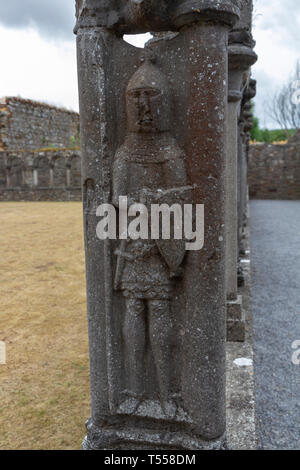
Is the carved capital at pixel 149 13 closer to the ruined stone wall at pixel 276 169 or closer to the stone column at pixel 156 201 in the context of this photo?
the stone column at pixel 156 201

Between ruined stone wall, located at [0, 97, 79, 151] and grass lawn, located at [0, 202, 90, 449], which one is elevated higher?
ruined stone wall, located at [0, 97, 79, 151]

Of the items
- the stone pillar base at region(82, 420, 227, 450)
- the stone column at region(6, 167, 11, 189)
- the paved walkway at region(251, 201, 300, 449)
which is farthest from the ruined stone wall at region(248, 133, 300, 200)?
the stone pillar base at region(82, 420, 227, 450)

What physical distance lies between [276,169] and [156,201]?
1833 centimetres

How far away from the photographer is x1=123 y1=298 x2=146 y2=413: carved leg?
211 centimetres

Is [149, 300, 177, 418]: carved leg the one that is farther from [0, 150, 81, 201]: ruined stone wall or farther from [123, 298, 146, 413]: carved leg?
[0, 150, 81, 201]: ruined stone wall

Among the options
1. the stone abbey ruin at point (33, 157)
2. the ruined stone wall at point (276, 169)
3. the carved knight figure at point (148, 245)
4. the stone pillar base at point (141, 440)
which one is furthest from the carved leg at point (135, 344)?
the ruined stone wall at point (276, 169)

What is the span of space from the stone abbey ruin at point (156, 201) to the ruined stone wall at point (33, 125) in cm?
2053

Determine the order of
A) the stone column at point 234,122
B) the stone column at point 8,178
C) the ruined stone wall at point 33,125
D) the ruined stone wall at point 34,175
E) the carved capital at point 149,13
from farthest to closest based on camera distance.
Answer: the ruined stone wall at point 33,125 → the stone column at point 8,178 → the ruined stone wall at point 34,175 → the stone column at point 234,122 → the carved capital at point 149,13

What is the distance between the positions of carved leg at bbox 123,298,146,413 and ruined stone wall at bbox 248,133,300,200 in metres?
18.0

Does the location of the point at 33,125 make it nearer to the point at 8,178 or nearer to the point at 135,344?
the point at 8,178

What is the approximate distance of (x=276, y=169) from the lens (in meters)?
19.2

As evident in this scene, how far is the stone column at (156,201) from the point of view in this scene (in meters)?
1.88

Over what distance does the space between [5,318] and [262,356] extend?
2.71m

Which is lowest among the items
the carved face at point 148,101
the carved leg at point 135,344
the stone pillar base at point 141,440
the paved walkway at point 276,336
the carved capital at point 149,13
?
the paved walkway at point 276,336
